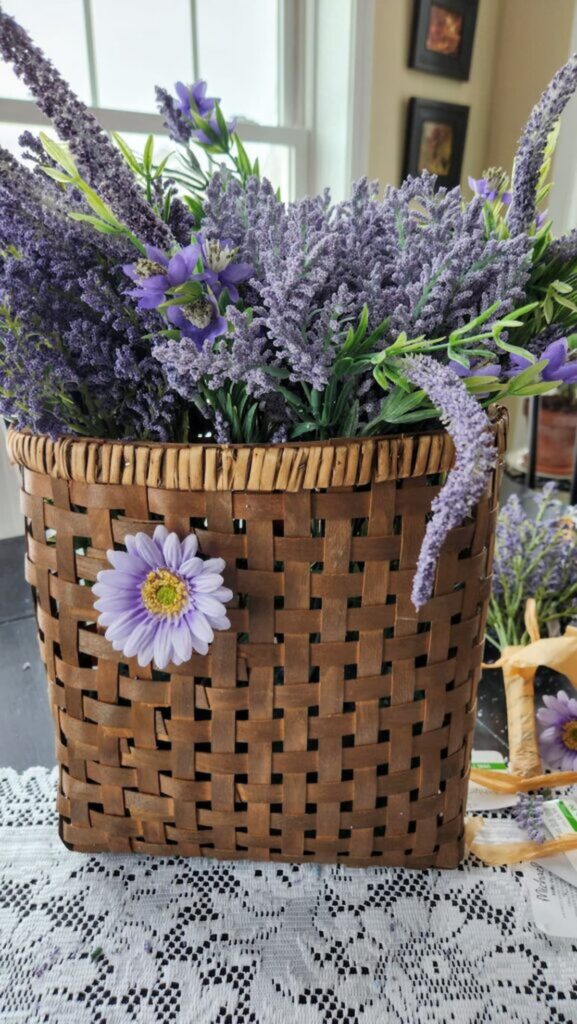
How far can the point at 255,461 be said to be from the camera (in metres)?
0.37

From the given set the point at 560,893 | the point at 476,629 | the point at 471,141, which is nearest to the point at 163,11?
the point at 471,141

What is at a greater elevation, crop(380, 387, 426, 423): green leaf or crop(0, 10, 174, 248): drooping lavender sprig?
crop(0, 10, 174, 248): drooping lavender sprig

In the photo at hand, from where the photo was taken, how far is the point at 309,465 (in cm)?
37

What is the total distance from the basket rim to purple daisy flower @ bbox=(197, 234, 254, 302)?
9cm

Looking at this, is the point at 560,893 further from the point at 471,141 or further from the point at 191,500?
the point at 471,141

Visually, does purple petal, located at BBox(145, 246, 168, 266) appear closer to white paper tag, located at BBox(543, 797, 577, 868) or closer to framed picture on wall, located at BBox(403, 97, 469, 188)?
white paper tag, located at BBox(543, 797, 577, 868)

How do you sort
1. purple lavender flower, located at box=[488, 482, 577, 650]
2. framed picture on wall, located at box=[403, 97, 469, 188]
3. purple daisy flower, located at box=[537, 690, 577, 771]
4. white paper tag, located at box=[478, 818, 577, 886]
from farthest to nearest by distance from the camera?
framed picture on wall, located at box=[403, 97, 469, 188] → purple lavender flower, located at box=[488, 482, 577, 650] → purple daisy flower, located at box=[537, 690, 577, 771] → white paper tag, located at box=[478, 818, 577, 886]

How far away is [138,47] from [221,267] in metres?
1.69

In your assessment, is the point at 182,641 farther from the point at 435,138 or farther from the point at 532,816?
the point at 435,138

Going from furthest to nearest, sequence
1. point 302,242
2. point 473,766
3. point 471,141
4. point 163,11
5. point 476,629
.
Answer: point 471,141 → point 163,11 → point 473,766 → point 476,629 → point 302,242

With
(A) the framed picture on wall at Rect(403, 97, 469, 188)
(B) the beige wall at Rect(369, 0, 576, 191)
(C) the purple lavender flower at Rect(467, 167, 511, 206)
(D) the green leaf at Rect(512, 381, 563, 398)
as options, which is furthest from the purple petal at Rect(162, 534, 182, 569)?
(A) the framed picture on wall at Rect(403, 97, 469, 188)

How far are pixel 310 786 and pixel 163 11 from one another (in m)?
1.91

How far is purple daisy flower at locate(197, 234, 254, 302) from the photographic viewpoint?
344mm

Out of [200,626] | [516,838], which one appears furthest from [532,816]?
[200,626]
